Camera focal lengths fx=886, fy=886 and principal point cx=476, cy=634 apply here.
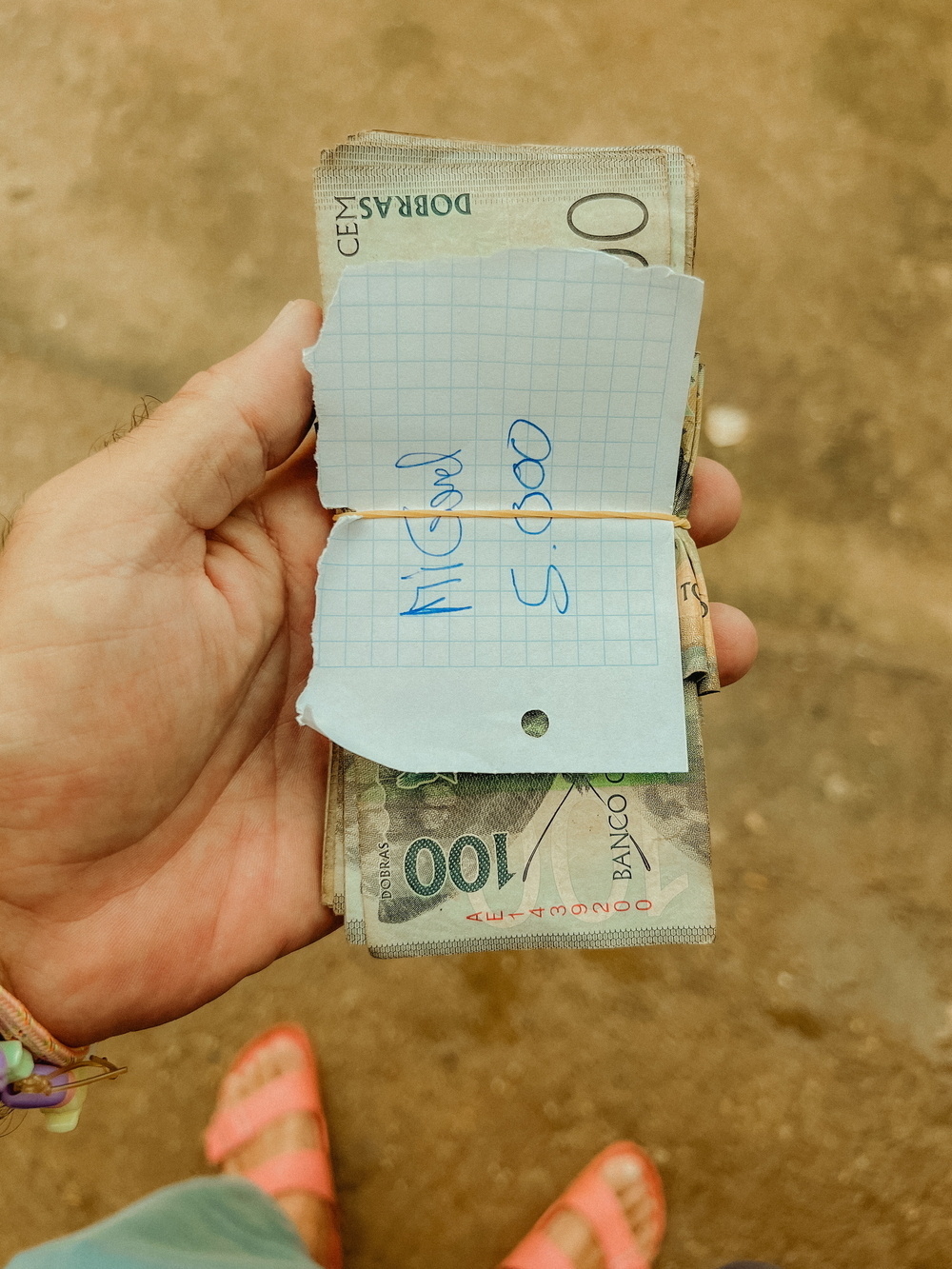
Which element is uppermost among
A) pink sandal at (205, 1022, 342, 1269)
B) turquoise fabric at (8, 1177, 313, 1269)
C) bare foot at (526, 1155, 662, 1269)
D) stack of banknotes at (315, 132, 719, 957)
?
stack of banknotes at (315, 132, 719, 957)

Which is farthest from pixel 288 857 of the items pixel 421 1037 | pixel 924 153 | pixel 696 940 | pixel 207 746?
pixel 924 153

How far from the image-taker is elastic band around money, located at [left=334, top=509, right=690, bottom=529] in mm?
778

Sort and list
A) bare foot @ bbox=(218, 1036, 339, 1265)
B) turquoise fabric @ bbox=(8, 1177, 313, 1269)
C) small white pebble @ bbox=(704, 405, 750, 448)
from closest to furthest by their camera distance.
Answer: turquoise fabric @ bbox=(8, 1177, 313, 1269) < bare foot @ bbox=(218, 1036, 339, 1265) < small white pebble @ bbox=(704, 405, 750, 448)

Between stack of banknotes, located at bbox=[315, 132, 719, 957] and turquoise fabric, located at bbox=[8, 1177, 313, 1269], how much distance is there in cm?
23

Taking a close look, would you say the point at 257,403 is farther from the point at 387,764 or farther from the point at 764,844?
the point at 764,844

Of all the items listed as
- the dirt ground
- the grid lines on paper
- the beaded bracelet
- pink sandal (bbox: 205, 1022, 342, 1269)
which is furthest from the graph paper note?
pink sandal (bbox: 205, 1022, 342, 1269)

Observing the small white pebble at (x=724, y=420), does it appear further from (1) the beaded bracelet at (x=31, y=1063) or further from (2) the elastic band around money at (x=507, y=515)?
(1) the beaded bracelet at (x=31, y=1063)

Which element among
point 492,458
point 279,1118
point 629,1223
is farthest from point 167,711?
point 629,1223

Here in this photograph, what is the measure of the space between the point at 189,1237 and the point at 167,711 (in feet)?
1.28

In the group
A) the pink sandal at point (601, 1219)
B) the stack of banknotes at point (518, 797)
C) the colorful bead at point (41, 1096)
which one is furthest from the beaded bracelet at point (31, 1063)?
the pink sandal at point (601, 1219)

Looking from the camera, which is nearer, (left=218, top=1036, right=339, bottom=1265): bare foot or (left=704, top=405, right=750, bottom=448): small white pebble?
(left=218, top=1036, right=339, bottom=1265): bare foot

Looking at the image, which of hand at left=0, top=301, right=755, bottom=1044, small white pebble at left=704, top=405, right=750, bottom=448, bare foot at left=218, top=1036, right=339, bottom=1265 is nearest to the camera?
hand at left=0, top=301, right=755, bottom=1044

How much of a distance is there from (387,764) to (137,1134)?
832mm

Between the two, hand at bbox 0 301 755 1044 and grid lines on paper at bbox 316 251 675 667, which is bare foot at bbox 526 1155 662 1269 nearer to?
hand at bbox 0 301 755 1044
